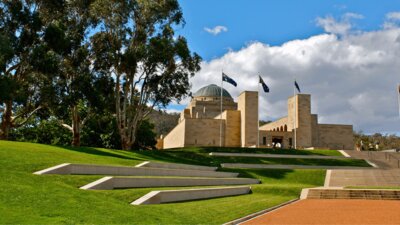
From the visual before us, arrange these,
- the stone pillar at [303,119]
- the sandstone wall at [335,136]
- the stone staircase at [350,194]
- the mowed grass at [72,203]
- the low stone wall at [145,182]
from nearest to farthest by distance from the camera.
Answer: the mowed grass at [72,203] < the low stone wall at [145,182] < the stone staircase at [350,194] < the stone pillar at [303,119] < the sandstone wall at [335,136]

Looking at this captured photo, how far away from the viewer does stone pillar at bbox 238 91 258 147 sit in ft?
174

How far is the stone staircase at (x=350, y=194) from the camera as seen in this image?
21734mm

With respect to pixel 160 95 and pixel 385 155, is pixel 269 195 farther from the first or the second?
pixel 385 155

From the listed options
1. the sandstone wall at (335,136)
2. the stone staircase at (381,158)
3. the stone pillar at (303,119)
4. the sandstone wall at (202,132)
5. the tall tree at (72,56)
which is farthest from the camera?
the sandstone wall at (335,136)

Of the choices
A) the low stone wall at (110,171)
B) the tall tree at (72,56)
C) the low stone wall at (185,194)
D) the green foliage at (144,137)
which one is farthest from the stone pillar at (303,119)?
the low stone wall at (185,194)

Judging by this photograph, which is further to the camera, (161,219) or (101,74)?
(101,74)

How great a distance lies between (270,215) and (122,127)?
952 inches

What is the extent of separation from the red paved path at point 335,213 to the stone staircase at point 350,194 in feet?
3.75

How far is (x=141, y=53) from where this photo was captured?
3412 cm

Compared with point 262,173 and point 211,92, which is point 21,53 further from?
point 211,92

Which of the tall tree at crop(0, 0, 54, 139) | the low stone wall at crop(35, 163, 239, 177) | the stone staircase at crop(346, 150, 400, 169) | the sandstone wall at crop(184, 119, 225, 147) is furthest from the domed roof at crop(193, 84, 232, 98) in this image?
the low stone wall at crop(35, 163, 239, 177)

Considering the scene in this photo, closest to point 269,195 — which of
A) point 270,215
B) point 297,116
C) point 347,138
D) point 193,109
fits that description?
point 270,215

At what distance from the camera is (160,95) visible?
3884 cm

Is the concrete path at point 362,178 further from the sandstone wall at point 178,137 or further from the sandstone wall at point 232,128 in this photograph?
the sandstone wall at point 178,137
